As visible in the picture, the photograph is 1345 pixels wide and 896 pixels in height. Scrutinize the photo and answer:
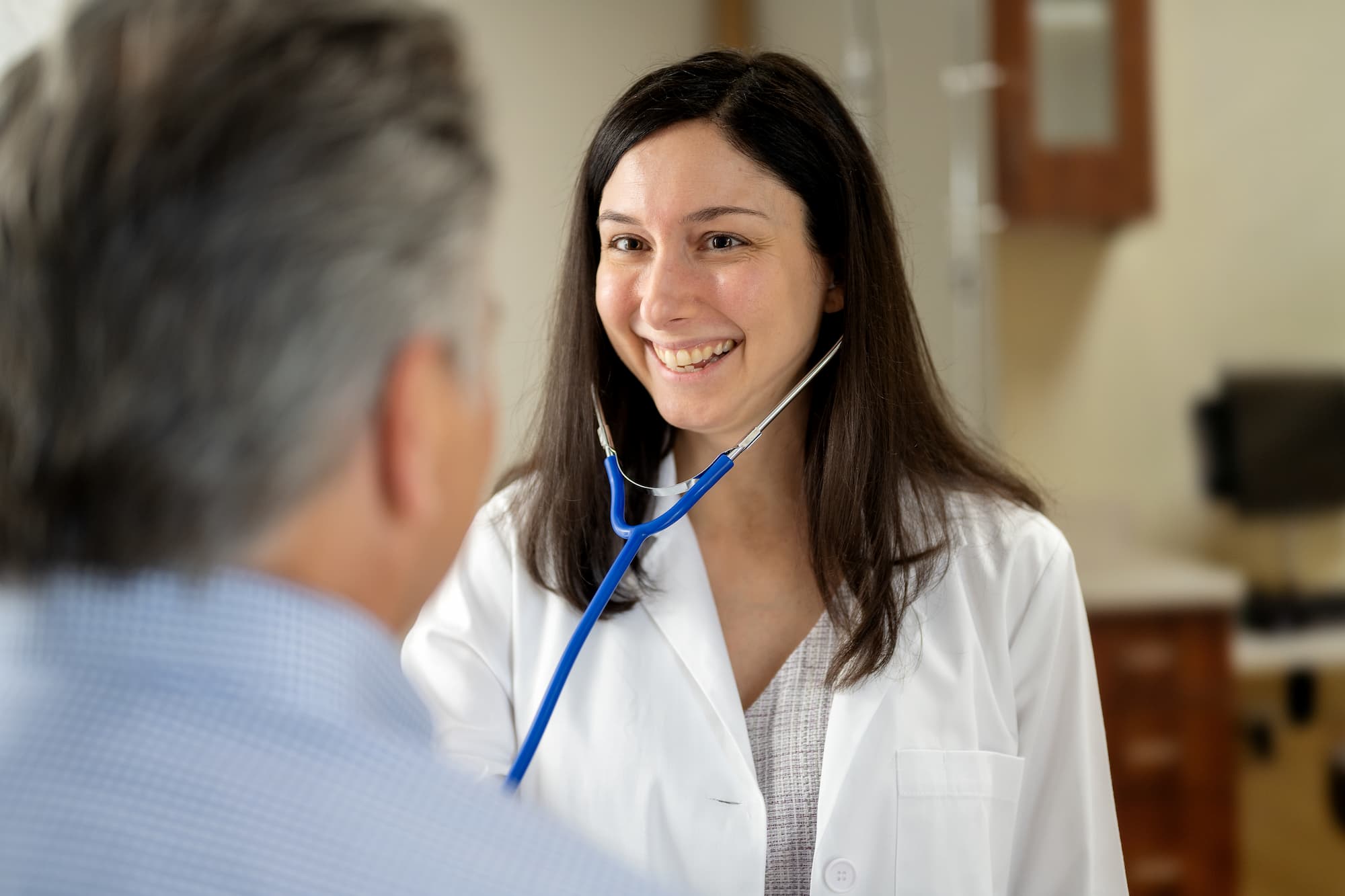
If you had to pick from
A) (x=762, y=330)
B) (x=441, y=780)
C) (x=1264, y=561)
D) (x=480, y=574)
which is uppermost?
(x=762, y=330)

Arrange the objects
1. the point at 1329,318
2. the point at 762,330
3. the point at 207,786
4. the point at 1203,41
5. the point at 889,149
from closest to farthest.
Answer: the point at 207,786
the point at 762,330
the point at 889,149
the point at 1329,318
the point at 1203,41

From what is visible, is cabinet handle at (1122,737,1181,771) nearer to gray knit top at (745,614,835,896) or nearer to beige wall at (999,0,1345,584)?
beige wall at (999,0,1345,584)

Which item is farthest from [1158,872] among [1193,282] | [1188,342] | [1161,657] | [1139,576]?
[1193,282]

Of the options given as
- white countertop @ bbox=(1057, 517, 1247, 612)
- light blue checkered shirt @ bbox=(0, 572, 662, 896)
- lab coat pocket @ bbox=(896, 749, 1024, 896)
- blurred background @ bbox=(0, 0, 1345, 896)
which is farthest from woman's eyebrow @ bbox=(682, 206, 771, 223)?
white countertop @ bbox=(1057, 517, 1247, 612)

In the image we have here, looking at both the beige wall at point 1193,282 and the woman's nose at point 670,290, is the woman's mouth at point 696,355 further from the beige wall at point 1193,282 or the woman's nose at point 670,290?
the beige wall at point 1193,282

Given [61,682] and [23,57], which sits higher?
[23,57]

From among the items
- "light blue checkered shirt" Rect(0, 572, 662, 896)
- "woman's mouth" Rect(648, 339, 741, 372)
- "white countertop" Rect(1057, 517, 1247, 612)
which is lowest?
"white countertop" Rect(1057, 517, 1247, 612)

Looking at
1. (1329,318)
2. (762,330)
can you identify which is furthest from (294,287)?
(1329,318)

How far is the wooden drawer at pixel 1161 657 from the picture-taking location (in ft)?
7.43

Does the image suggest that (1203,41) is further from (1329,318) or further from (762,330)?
(762,330)

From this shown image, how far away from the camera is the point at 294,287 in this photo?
502mm

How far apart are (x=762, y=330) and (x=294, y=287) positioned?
26.8 inches

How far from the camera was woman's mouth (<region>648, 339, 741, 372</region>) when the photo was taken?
3.72 ft

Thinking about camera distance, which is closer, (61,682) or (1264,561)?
(61,682)
